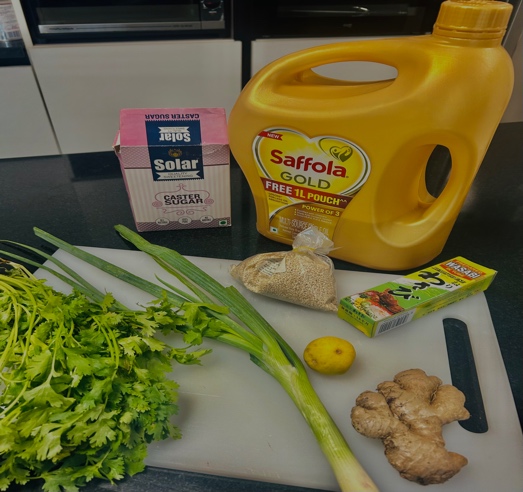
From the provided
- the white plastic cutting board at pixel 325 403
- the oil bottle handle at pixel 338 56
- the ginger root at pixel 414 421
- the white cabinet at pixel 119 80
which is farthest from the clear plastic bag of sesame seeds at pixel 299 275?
the white cabinet at pixel 119 80

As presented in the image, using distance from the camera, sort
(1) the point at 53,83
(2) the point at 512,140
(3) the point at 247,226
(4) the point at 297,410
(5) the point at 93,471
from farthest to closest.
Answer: (2) the point at 512,140 < (1) the point at 53,83 < (3) the point at 247,226 < (4) the point at 297,410 < (5) the point at 93,471

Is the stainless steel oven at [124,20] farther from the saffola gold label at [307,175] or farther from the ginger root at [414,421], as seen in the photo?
Result: the ginger root at [414,421]

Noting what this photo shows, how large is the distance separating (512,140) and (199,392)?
1253 millimetres

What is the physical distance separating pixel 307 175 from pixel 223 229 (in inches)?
9.6

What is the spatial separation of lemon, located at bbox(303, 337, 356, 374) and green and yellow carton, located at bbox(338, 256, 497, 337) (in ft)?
0.24

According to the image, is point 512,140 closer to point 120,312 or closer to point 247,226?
point 247,226

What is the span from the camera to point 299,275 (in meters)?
0.66

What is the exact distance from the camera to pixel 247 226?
0.88 metres

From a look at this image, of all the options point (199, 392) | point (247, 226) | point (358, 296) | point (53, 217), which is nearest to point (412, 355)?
point (358, 296)

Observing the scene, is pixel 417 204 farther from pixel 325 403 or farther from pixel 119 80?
pixel 119 80

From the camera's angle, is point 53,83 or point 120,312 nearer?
point 120,312

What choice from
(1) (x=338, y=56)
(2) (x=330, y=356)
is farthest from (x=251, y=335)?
(1) (x=338, y=56)

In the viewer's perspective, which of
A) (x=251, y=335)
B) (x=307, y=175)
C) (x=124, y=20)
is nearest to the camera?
(x=251, y=335)

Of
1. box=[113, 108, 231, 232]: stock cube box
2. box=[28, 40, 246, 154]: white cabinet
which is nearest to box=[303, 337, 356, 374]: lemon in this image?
box=[113, 108, 231, 232]: stock cube box
